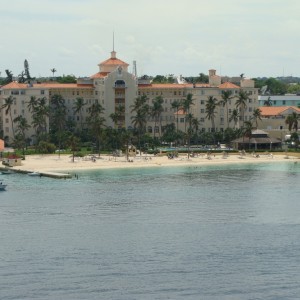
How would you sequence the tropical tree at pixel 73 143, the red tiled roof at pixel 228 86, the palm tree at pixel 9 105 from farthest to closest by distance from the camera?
the red tiled roof at pixel 228 86
the palm tree at pixel 9 105
the tropical tree at pixel 73 143

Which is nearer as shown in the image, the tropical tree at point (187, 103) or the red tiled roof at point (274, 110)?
the tropical tree at point (187, 103)

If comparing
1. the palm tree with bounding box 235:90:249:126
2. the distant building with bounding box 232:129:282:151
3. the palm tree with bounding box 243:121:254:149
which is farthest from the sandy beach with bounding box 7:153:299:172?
the palm tree with bounding box 235:90:249:126

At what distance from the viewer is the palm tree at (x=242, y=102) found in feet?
492

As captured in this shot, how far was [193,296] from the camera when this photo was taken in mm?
51750

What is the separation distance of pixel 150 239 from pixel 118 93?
8898cm

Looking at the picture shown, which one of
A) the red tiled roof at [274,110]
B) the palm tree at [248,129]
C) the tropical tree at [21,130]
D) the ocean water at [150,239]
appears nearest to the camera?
the ocean water at [150,239]

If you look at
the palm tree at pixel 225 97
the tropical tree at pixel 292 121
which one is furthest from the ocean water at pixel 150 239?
the palm tree at pixel 225 97

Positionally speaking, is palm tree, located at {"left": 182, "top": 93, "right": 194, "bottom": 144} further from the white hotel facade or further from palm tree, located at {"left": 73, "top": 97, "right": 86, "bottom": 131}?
palm tree, located at {"left": 73, "top": 97, "right": 86, "bottom": 131}

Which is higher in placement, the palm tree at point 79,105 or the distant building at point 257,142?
the palm tree at point 79,105

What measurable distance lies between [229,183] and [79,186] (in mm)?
17335

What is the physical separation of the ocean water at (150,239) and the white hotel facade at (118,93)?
47.4 m

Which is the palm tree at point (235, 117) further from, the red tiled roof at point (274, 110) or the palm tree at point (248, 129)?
→ the red tiled roof at point (274, 110)

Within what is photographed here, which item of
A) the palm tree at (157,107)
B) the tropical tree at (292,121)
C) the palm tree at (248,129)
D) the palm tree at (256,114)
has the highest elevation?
the palm tree at (157,107)

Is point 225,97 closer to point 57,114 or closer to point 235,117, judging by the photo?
point 235,117
